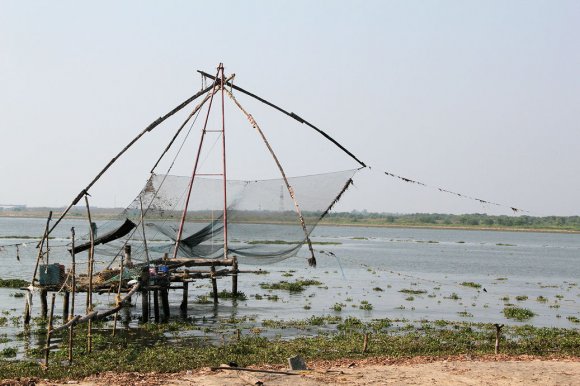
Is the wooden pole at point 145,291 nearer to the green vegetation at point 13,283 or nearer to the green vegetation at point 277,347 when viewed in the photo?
the green vegetation at point 277,347

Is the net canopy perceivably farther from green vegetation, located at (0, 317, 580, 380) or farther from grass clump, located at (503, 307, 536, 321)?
grass clump, located at (503, 307, 536, 321)

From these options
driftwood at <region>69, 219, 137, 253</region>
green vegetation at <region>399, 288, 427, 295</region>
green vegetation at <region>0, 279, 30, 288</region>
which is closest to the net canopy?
driftwood at <region>69, 219, 137, 253</region>

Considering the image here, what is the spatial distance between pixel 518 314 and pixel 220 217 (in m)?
10.3

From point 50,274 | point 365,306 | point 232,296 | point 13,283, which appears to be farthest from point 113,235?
point 13,283

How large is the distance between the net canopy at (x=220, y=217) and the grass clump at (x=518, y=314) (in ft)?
28.1

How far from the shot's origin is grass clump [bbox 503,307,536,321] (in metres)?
23.0

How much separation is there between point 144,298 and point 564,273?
33.9 m

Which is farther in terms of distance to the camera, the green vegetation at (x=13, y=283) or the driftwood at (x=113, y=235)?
the green vegetation at (x=13, y=283)

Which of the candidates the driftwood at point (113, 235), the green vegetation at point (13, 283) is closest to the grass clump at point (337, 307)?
the driftwood at point (113, 235)

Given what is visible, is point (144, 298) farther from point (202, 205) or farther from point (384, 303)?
point (384, 303)

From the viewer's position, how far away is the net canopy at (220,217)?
18.3 m

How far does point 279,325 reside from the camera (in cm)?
1964

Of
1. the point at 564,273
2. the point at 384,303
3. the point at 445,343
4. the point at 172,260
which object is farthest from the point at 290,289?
the point at 564,273

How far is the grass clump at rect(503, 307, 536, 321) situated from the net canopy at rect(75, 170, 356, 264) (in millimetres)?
8569
